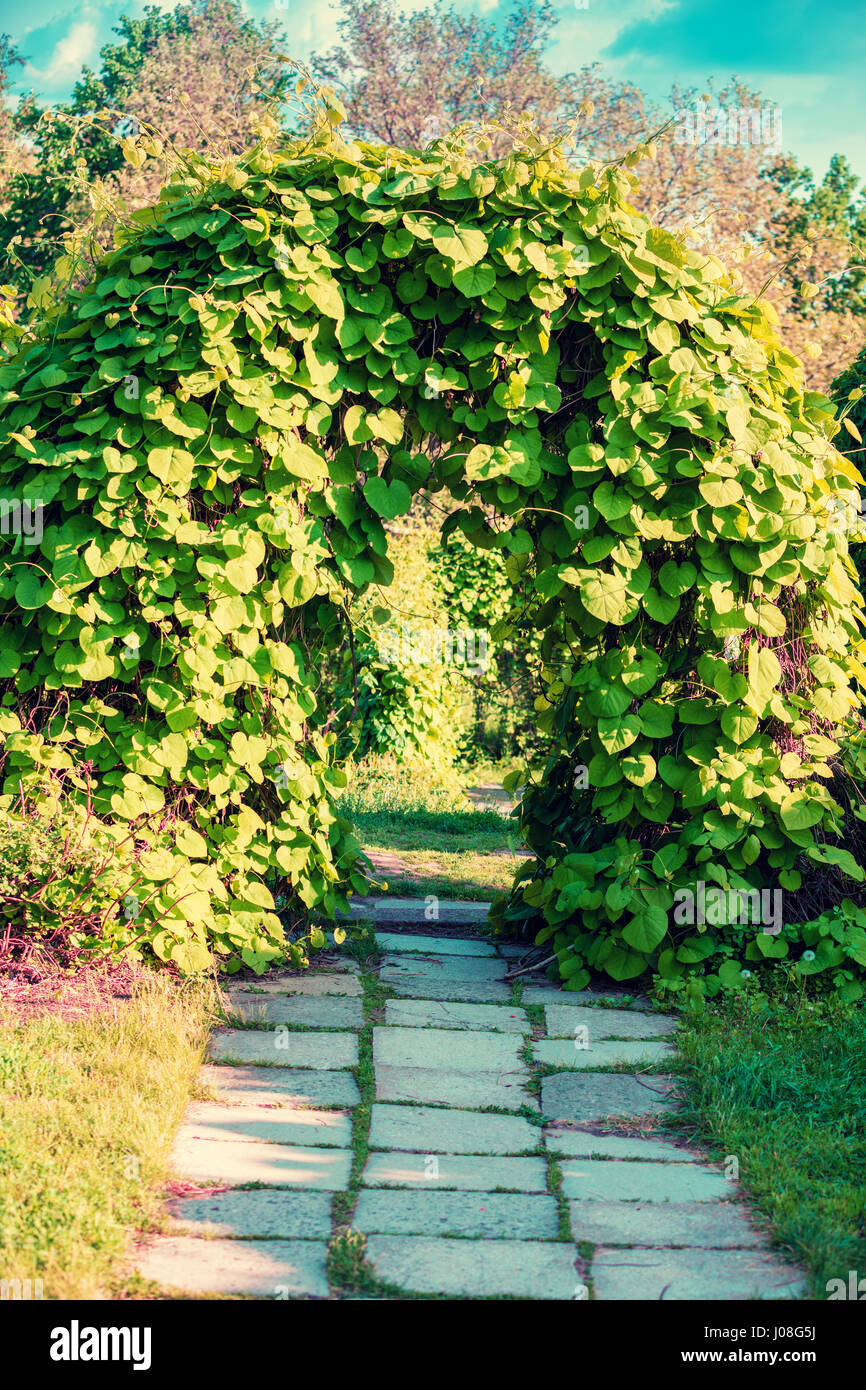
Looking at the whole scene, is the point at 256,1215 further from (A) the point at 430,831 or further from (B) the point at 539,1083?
(A) the point at 430,831

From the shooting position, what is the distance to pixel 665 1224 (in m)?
2.27

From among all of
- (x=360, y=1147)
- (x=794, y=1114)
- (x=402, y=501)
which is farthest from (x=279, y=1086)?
(x=402, y=501)

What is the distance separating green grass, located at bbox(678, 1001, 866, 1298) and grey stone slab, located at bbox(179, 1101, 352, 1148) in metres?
0.94

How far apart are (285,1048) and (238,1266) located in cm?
117

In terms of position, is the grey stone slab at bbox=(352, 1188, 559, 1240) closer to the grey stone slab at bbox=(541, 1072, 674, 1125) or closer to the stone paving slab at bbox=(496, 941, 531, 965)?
the grey stone slab at bbox=(541, 1072, 674, 1125)

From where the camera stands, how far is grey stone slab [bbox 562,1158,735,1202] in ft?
7.88

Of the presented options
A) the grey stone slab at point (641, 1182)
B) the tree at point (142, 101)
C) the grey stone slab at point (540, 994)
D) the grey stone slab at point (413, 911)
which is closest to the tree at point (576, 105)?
the tree at point (142, 101)

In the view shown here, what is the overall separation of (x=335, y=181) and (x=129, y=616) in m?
1.65

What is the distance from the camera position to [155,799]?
3.62m

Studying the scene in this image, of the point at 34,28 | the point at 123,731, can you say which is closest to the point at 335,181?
the point at 123,731

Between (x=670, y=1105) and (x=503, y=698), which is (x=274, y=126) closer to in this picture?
(x=670, y=1105)

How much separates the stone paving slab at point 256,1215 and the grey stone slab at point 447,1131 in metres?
0.36
